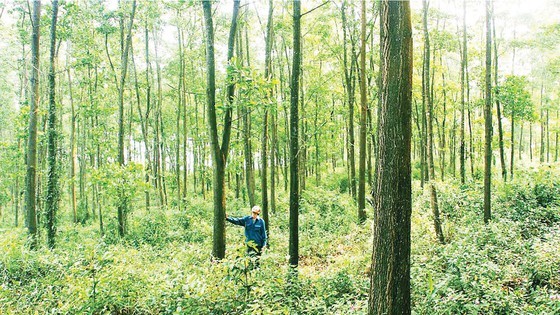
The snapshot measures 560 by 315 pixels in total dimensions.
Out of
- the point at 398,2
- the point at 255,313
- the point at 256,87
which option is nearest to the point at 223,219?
the point at 256,87

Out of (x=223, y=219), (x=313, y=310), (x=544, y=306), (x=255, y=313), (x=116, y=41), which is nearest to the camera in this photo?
(x=255, y=313)

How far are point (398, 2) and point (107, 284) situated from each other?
5782 mm

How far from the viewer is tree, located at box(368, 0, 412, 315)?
12.1 ft

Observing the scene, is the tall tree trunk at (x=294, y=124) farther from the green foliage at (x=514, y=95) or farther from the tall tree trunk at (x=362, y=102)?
the green foliage at (x=514, y=95)

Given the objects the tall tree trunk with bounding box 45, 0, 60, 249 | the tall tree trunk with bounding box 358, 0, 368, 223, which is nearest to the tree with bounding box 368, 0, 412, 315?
the tall tree trunk with bounding box 358, 0, 368, 223

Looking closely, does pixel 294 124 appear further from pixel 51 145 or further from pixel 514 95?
pixel 514 95

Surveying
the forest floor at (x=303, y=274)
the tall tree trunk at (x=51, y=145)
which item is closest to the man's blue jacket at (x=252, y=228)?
the forest floor at (x=303, y=274)

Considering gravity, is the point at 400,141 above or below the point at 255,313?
above

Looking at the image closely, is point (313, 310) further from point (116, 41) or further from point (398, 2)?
point (116, 41)

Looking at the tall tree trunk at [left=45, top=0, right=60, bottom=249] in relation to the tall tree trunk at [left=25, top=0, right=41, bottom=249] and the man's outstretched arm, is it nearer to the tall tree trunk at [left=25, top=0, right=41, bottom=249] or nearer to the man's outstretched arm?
the tall tree trunk at [left=25, top=0, right=41, bottom=249]

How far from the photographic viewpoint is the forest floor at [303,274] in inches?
193

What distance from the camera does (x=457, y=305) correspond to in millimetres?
4723

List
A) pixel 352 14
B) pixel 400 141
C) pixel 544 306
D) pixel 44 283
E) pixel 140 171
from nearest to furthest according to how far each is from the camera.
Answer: pixel 400 141 → pixel 544 306 → pixel 44 283 → pixel 140 171 → pixel 352 14

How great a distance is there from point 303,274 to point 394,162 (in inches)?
172
